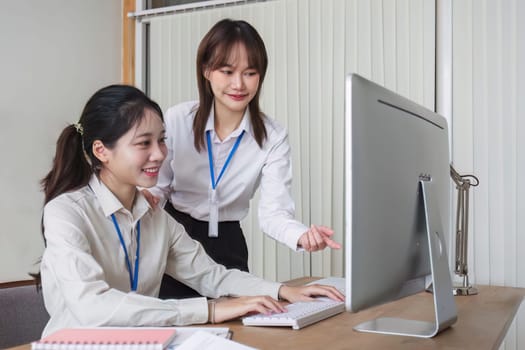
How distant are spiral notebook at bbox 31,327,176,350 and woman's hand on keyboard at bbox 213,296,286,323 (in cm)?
23

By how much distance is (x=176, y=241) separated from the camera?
5.59ft

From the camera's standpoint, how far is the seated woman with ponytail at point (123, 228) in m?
1.35

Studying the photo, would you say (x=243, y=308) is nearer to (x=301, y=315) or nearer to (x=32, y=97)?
(x=301, y=315)

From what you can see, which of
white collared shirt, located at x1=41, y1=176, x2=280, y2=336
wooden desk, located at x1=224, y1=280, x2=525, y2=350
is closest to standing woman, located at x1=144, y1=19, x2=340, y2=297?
white collared shirt, located at x1=41, y1=176, x2=280, y2=336

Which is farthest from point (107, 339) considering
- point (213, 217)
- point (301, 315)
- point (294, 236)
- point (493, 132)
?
point (493, 132)

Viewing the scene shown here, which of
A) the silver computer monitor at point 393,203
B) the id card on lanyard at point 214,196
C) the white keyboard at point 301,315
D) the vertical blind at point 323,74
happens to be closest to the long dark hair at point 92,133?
the id card on lanyard at point 214,196

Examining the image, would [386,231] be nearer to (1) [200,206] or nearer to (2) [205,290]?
(2) [205,290]

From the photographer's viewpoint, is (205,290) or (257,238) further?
(257,238)

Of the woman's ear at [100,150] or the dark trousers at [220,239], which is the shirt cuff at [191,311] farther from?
the dark trousers at [220,239]

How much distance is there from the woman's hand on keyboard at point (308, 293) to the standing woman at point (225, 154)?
0.99 ft

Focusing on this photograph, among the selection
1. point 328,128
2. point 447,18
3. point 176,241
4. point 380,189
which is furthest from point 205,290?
point 447,18

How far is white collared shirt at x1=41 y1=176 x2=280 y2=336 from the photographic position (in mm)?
1252

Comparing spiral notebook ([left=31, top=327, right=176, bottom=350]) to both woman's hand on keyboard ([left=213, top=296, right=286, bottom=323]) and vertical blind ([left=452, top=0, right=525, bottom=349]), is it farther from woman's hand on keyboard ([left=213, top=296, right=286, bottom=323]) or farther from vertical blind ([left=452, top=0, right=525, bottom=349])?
vertical blind ([left=452, top=0, right=525, bottom=349])

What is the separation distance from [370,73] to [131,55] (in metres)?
1.62
